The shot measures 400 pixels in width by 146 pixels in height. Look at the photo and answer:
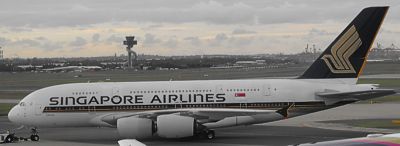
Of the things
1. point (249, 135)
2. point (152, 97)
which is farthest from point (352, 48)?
point (152, 97)

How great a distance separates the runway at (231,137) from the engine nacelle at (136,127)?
54 cm

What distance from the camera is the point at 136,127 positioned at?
26.2m

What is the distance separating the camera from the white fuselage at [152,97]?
2722 centimetres

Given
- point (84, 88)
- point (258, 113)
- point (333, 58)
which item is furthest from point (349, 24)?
point (84, 88)

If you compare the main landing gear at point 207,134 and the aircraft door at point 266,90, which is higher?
the aircraft door at point 266,90

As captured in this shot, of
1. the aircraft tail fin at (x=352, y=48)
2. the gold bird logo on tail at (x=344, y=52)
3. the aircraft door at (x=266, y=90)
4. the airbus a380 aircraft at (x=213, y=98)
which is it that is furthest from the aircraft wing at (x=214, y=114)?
the gold bird logo on tail at (x=344, y=52)

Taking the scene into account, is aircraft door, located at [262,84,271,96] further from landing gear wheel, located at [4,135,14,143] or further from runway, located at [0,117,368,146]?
landing gear wheel, located at [4,135,14,143]

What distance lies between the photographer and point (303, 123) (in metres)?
33.0

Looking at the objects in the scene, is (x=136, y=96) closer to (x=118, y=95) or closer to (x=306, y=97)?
(x=118, y=95)

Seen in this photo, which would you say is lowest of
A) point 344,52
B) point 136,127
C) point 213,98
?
point 136,127

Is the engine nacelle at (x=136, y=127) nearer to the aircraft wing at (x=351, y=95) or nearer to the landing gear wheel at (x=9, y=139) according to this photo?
the landing gear wheel at (x=9, y=139)

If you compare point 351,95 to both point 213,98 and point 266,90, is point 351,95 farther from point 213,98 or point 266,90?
point 213,98

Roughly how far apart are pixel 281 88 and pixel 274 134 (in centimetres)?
253

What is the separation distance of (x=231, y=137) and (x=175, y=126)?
3.35 m
